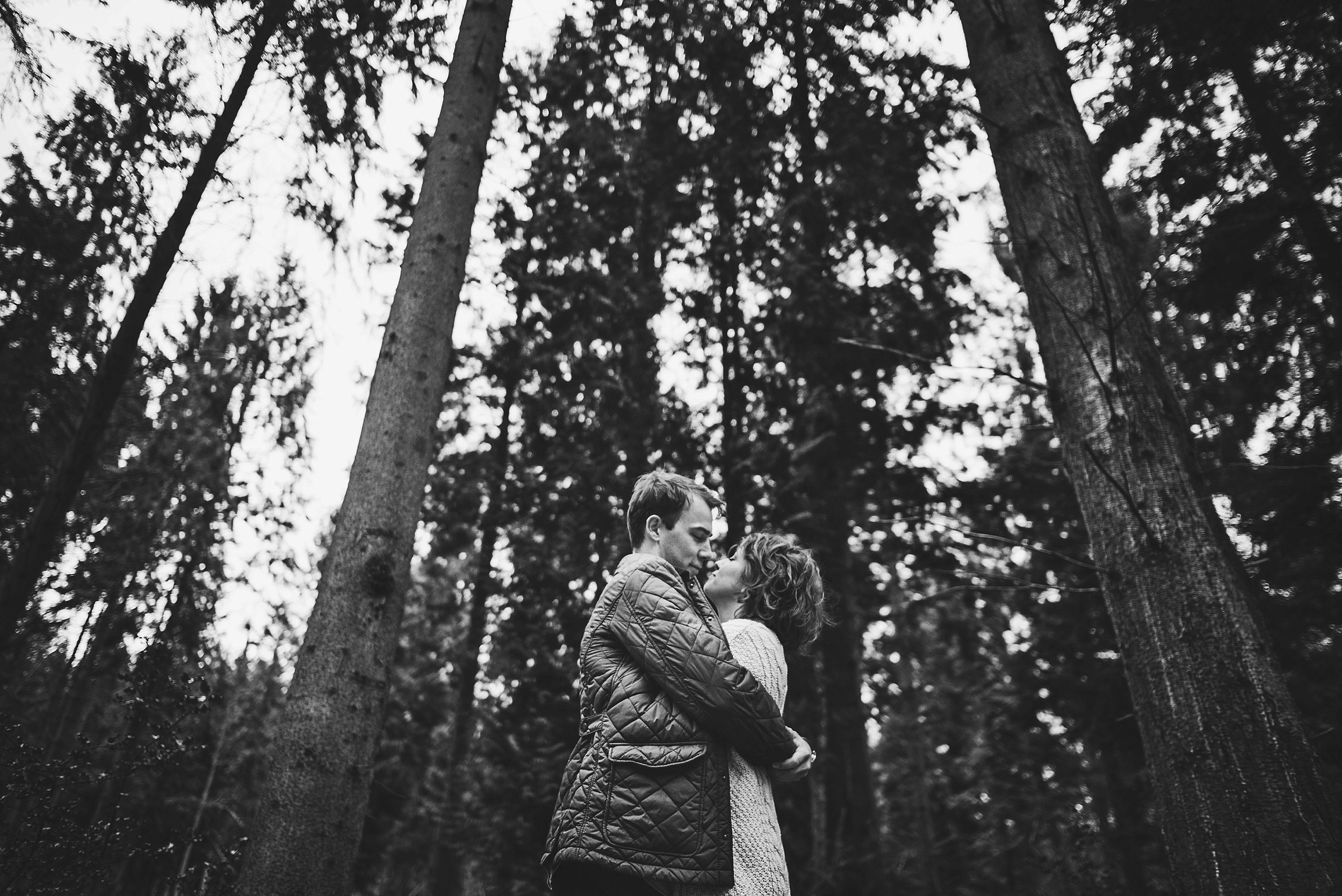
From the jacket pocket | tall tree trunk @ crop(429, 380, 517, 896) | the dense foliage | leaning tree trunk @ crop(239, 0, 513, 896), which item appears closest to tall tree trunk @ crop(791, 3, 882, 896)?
the dense foliage

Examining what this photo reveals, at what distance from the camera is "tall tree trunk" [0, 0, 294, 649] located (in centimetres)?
610

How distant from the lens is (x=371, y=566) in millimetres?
3645

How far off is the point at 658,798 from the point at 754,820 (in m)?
0.36

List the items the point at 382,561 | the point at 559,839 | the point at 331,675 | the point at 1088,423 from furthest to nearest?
the point at 382,561 < the point at 331,675 < the point at 1088,423 < the point at 559,839

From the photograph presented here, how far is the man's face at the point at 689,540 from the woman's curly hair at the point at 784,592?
8.4 inches

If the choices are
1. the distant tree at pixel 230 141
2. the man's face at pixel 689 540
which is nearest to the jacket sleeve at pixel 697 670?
the man's face at pixel 689 540

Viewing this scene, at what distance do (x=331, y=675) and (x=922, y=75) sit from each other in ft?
21.3

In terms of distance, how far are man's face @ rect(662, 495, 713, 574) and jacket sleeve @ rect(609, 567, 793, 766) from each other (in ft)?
1.10

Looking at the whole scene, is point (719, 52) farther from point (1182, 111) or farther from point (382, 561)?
point (382, 561)

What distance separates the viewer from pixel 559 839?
2111mm

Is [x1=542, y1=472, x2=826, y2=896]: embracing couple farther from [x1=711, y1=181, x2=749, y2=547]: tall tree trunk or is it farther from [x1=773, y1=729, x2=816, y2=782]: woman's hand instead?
[x1=711, y1=181, x2=749, y2=547]: tall tree trunk

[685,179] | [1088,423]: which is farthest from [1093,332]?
[685,179]

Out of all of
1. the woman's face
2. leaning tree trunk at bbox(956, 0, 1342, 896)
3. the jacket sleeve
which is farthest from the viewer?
the woman's face

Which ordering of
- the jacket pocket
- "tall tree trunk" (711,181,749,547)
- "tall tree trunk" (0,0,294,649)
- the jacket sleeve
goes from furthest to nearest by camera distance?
"tall tree trunk" (711,181,749,547), "tall tree trunk" (0,0,294,649), the jacket sleeve, the jacket pocket
